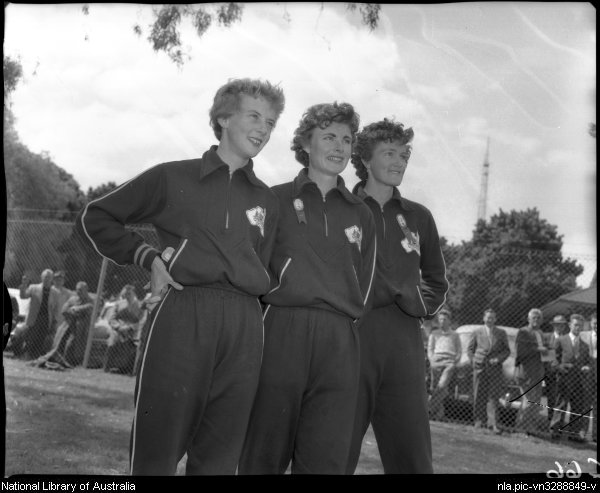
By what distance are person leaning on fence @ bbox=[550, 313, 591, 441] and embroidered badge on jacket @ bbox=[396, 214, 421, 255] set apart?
1176 mm

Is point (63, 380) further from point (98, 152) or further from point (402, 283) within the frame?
point (402, 283)

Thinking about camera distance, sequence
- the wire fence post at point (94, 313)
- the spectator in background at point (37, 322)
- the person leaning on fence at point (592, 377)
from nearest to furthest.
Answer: the person leaning on fence at point (592, 377)
the spectator in background at point (37, 322)
the wire fence post at point (94, 313)

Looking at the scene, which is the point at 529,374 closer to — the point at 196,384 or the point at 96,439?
the point at 196,384

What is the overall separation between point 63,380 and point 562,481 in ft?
9.04

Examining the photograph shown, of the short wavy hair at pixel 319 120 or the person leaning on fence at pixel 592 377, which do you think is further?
the person leaning on fence at pixel 592 377

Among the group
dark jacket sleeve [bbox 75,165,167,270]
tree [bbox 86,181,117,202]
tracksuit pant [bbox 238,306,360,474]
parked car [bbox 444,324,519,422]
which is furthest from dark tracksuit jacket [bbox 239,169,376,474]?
parked car [bbox 444,324,519,422]

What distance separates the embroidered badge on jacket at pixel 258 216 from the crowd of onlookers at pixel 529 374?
4.53 feet

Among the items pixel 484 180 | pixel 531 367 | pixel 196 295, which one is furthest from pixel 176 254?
pixel 531 367

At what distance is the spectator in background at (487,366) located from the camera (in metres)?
4.43

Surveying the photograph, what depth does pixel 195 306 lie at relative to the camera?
3217mm

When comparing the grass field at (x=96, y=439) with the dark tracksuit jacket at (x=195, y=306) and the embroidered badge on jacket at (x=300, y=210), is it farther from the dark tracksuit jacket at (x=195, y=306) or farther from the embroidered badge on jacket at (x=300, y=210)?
the embroidered badge on jacket at (x=300, y=210)

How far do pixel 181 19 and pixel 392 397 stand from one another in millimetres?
2050

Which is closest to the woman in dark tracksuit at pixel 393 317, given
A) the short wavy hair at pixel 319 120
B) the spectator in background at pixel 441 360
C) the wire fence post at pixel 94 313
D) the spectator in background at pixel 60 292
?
the short wavy hair at pixel 319 120

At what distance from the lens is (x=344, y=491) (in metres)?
3.42
